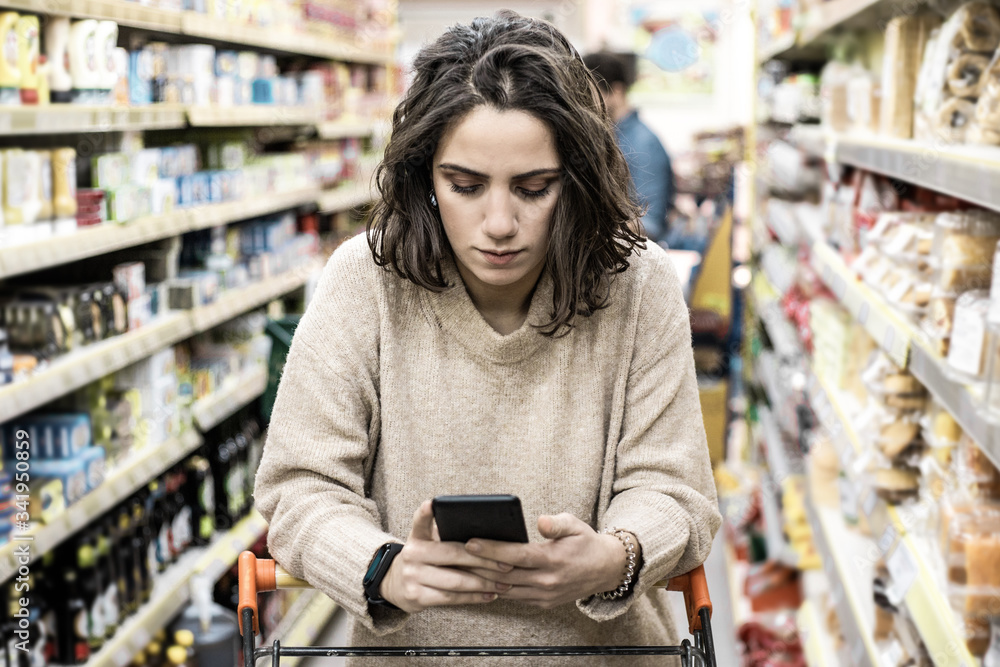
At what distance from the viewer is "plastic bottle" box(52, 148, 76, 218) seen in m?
2.41

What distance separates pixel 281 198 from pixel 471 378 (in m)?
2.76

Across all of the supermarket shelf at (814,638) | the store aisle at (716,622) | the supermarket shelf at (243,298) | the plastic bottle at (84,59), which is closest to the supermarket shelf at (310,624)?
the store aisle at (716,622)

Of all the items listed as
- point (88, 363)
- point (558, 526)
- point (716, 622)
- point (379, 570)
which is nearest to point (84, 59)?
point (88, 363)

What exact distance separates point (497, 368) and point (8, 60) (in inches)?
55.9

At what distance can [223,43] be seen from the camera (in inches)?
154

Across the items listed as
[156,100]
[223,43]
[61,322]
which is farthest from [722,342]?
[61,322]

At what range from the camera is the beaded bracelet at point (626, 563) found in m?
1.25

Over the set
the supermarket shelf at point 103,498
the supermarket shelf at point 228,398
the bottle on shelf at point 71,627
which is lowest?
the bottle on shelf at point 71,627

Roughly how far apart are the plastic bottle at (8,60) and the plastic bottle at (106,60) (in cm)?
30

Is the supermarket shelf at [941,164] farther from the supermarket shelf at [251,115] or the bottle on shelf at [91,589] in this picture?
the bottle on shelf at [91,589]

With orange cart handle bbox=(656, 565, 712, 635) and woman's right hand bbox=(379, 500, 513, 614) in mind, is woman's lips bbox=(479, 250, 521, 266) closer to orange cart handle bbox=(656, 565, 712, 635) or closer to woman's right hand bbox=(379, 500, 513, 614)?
woman's right hand bbox=(379, 500, 513, 614)

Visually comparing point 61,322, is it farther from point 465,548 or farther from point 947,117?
point 947,117

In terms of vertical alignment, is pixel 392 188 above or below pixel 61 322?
above

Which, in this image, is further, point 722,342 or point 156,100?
point 722,342
